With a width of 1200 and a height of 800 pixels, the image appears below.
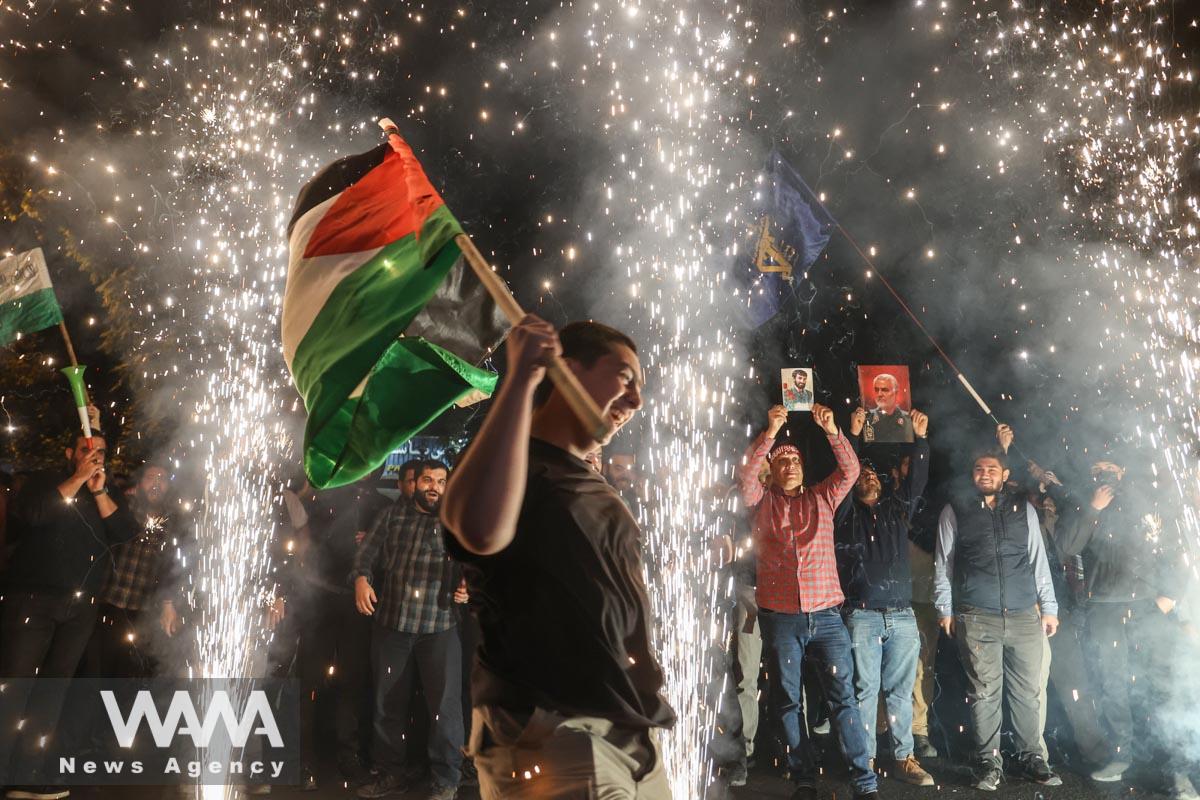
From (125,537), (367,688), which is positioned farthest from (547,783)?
(125,537)

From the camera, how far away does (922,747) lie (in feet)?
23.5

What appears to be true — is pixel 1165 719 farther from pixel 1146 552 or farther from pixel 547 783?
pixel 547 783

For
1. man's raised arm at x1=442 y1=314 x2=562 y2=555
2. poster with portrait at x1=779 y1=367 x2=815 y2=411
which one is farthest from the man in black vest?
man's raised arm at x1=442 y1=314 x2=562 y2=555

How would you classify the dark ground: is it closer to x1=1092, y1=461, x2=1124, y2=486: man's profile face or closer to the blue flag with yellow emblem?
x1=1092, y1=461, x2=1124, y2=486: man's profile face

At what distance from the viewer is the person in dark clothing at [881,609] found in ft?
21.2

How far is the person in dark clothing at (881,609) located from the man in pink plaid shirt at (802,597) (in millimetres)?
216

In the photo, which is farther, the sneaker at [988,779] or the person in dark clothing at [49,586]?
the sneaker at [988,779]

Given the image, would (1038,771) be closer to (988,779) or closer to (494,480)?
(988,779)

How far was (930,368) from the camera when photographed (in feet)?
40.1

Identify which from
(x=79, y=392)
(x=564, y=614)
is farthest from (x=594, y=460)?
(x=79, y=392)

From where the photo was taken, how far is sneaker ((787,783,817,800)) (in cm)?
600

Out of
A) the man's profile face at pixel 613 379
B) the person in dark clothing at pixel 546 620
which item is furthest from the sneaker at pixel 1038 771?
the man's profile face at pixel 613 379

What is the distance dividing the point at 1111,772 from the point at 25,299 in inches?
334

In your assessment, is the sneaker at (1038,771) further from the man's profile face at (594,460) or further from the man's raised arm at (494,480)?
the man's raised arm at (494,480)
